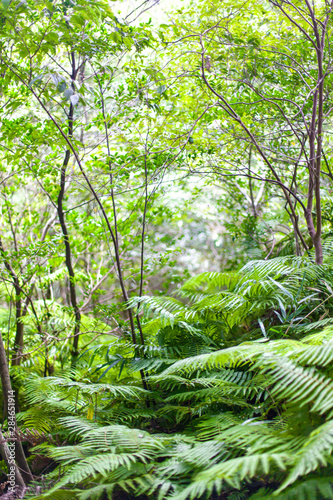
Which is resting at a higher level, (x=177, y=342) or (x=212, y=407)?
(x=177, y=342)

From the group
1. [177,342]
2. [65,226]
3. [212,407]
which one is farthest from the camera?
[65,226]

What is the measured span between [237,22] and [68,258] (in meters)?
2.11

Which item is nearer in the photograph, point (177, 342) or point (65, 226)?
point (177, 342)

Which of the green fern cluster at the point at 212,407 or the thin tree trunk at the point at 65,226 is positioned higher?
the thin tree trunk at the point at 65,226

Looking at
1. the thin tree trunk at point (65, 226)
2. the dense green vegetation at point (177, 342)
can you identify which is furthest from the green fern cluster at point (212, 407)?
the thin tree trunk at point (65, 226)

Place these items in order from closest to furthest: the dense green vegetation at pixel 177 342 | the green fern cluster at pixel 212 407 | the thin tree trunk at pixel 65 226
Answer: the green fern cluster at pixel 212 407
the dense green vegetation at pixel 177 342
the thin tree trunk at pixel 65 226

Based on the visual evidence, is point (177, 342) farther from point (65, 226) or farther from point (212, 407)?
point (65, 226)

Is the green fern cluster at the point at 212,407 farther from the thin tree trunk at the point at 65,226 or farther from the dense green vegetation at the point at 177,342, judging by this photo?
the thin tree trunk at the point at 65,226

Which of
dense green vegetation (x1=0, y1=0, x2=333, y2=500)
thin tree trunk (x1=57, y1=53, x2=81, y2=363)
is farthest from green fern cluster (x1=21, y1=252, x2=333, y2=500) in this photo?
thin tree trunk (x1=57, y1=53, x2=81, y2=363)

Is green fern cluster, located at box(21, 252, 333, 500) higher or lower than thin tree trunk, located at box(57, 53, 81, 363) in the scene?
lower

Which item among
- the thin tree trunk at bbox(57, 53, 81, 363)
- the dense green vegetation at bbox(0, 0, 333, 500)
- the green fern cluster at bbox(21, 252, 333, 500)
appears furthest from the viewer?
the thin tree trunk at bbox(57, 53, 81, 363)

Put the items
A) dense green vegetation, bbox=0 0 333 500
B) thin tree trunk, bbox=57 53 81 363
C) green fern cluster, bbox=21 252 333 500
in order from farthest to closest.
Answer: thin tree trunk, bbox=57 53 81 363 → dense green vegetation, bbox=0 0 333 500 → green fern cluster, bbox=21 252 333 500

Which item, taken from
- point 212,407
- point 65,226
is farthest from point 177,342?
point 65,226

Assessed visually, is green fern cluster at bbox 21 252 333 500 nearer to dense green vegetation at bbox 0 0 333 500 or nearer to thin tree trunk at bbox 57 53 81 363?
dense green vegetation at bbox 0 0 333 500
